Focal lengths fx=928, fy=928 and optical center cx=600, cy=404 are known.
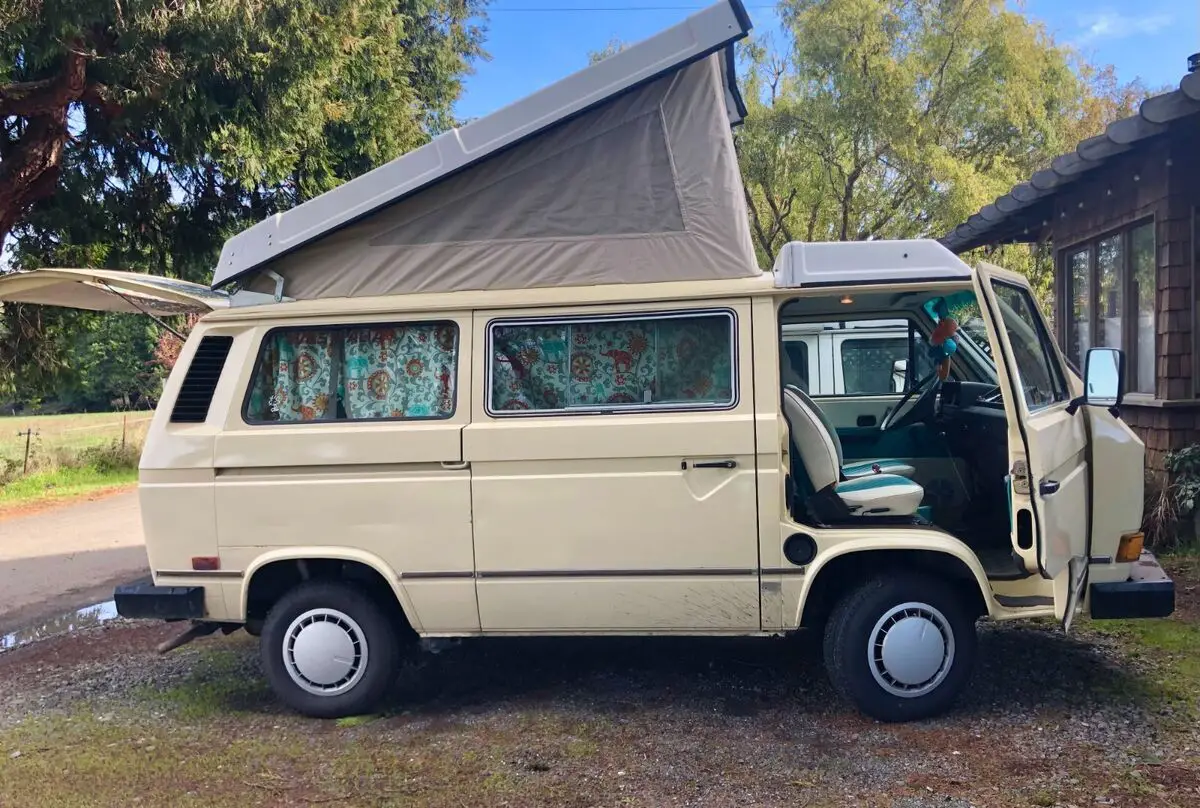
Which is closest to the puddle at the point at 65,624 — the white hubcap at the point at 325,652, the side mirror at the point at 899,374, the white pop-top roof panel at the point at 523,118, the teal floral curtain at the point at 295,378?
the white hubcap at the point at 325,652

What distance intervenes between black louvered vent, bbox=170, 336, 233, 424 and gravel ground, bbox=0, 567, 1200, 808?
1.58 meters

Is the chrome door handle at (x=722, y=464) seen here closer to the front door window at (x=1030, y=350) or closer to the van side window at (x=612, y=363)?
the van side window at (x=612, y=363)

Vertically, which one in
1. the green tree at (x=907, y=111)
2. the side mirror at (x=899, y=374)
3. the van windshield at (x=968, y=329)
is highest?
the green tree at (x=907, y=111)

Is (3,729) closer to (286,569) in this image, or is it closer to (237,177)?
(286,569)

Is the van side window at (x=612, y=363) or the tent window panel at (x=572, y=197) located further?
the tent window panel at (x=572, y=197)

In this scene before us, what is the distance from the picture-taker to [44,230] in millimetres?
10438

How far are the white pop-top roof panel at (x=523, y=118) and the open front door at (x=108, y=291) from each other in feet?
1.74

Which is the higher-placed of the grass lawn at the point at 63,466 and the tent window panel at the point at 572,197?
the tent window panel at the point at 572,197

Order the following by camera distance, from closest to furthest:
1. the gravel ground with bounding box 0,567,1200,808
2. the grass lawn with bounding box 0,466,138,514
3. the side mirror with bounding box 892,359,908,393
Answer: the gravel ground with bounding box 0,567,1200,808 < the side mirror with bounding box 892,359,908,393 < the grass lawn with bounding box 0,466,138,514

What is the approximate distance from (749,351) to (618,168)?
42.9 inches

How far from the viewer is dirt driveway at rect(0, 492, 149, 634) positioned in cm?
771

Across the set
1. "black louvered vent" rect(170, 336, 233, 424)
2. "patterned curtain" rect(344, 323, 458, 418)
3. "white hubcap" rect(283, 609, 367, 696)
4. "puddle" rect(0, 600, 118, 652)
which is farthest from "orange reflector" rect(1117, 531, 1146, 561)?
"puddle" rect(0, 600, 118, 652)

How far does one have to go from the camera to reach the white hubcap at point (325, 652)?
4605 millimetres

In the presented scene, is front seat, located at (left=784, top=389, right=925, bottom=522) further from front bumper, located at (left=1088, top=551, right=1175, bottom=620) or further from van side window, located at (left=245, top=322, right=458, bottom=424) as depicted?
van side window, located at (left=245, top=322, right=458, bottom=424)
